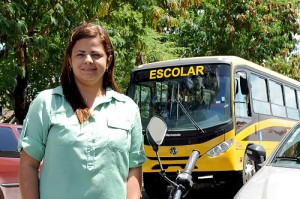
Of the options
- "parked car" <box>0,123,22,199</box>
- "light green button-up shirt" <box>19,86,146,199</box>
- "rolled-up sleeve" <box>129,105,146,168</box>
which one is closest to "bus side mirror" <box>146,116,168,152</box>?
"rolled-up sleeve" <box>129,105,146,168</box>

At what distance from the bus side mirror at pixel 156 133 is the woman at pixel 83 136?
0.12 meters

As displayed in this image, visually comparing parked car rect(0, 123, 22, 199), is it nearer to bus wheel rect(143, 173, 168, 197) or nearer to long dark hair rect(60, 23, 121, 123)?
long dark hair rect(60, 23, 121, 123)

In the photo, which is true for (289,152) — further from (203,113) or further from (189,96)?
(189,96)

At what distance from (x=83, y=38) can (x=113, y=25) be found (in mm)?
10996

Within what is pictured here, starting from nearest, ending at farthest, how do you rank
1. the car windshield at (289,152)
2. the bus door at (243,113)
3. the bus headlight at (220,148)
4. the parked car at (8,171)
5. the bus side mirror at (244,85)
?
Answer: the car windshield at (289,152)
the parked car at (8,171)
the bus headlight at (220,148)
the bus door at (243,113)
the bus side mirror at (244,85)

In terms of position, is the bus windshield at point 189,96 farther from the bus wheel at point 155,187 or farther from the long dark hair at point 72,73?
the long dark hair at point 72,73

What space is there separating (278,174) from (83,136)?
6.75ft

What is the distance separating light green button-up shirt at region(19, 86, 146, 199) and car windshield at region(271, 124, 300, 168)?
7.46 feet

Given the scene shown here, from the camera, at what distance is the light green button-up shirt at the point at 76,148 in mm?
2230

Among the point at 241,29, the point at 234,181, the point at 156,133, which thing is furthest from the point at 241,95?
the point at 241,29

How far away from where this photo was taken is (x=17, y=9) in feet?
31.8

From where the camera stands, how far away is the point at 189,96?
10109mm

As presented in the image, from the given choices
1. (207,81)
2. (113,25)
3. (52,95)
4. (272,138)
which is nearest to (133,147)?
(52,95)

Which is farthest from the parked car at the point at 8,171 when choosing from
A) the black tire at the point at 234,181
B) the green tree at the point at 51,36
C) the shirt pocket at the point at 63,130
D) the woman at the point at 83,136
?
the black tire at the point at 234,181
